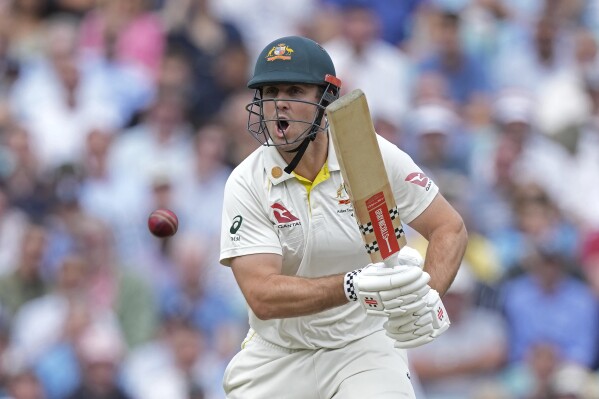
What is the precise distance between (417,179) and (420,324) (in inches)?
36.0

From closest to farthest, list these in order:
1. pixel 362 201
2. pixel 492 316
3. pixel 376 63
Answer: pixel 362 201, pixel 492 316, pixel 376 63

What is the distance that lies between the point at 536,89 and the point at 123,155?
3510 millimetres

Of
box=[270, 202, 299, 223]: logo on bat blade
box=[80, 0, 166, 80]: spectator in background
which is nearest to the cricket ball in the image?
box=[270, 202, 299, 223]: logo on bat blade

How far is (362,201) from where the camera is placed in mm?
5160

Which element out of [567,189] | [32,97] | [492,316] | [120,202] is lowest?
[492,316]

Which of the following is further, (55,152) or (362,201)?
(55,152)

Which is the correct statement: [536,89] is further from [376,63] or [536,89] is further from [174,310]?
[174,310]

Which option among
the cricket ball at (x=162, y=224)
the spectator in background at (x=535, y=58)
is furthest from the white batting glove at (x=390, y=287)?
the spectator in background at (x=535, y=58)

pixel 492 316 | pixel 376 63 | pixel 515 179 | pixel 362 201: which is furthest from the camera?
pixel 376 63

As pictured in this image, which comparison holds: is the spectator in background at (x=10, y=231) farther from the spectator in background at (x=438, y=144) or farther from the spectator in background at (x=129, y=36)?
the spectator in background at (x=438, y=144)

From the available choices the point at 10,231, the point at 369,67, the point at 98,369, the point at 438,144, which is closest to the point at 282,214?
the point at 98,369

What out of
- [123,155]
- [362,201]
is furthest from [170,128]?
[362,201]

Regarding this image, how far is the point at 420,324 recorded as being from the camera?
5164 millimetres

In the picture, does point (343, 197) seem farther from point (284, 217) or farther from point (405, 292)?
point (405, 292)
